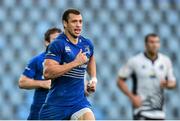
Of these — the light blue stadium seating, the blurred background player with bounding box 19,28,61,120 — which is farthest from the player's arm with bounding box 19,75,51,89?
the light blue stadium seating

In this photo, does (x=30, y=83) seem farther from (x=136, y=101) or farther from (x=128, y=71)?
(x=128, y=71)

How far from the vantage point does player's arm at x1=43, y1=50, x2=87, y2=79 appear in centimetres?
740

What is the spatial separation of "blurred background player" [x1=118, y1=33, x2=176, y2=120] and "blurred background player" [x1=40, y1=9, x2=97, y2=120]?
10.1 ft

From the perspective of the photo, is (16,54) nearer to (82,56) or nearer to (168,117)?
(168,117)

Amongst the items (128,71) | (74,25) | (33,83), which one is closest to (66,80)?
(74,25)

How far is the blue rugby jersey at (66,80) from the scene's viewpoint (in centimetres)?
758

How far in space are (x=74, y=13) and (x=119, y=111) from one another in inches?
231

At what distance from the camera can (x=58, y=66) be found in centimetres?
744

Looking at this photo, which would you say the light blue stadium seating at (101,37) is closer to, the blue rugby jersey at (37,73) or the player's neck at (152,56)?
the player's neck at (152,56)

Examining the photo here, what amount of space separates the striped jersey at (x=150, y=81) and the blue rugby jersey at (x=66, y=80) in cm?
314

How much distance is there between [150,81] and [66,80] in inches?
129

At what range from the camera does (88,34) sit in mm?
13508

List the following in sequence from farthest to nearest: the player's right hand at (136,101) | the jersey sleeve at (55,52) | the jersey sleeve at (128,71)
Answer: the jersey sleeve at (128,71) < the player's right hand at (136,101) < the jersey sleeve at (55,52)

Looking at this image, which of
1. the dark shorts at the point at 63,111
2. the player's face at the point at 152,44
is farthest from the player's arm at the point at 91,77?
the player's face at the point at 152,44
